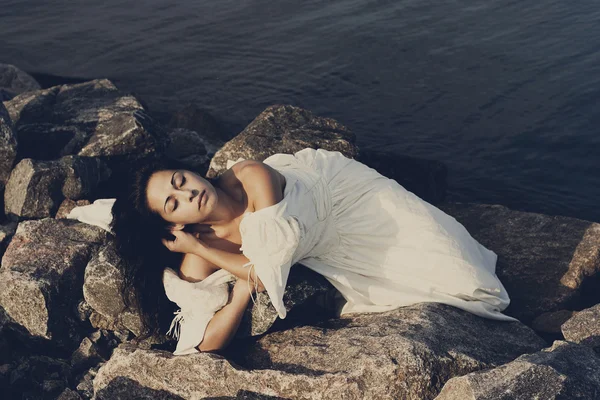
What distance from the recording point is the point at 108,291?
6379mm

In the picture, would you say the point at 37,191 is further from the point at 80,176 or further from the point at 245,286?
the point at 245,286

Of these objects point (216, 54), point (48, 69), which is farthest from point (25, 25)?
point (216, 54)

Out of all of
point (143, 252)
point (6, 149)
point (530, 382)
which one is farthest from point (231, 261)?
point (6, 149)

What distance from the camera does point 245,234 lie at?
5.66 meters

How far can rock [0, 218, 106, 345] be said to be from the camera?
21.3ft

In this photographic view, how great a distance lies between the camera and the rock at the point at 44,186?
25.1 feet

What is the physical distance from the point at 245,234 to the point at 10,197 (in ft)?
12.0

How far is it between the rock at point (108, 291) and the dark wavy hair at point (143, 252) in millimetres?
66

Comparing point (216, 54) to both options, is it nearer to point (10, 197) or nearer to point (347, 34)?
point (347, 34)

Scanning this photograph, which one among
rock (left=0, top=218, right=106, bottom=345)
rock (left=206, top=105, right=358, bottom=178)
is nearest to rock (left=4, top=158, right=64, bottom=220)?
rock (left=0, top=218, right=106, bottom=345)

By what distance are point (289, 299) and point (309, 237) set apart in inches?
22.0

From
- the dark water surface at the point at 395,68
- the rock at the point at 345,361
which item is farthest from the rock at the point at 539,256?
the dark water surface at the point at 395,68

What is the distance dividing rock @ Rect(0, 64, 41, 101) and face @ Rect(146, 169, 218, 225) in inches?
347

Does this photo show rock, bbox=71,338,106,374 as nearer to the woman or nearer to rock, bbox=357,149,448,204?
the woman
